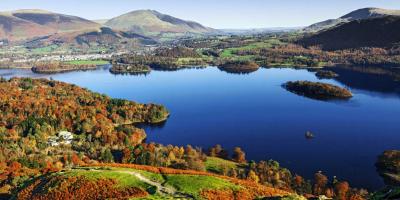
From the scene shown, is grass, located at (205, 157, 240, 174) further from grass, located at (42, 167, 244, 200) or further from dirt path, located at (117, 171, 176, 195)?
dirt path, located at (117, 171, 176, 195)

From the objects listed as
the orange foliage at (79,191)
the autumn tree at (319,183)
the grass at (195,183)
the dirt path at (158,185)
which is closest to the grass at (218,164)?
the autumn tree at (319,183)

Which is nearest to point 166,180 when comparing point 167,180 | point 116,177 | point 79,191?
point 167,180

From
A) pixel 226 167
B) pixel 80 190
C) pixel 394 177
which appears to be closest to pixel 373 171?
pixel 394 177

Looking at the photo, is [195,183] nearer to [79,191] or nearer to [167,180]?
[167,180]

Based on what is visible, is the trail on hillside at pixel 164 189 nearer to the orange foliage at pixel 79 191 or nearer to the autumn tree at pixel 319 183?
the orange foliage at pixel 79 191

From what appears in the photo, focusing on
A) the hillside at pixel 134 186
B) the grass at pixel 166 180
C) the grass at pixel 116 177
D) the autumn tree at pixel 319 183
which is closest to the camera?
the hillside at pixel 134 186

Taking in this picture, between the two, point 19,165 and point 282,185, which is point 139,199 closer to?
point 282,185

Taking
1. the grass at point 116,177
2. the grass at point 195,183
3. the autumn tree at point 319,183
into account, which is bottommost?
the autumn tree at point 319,183
